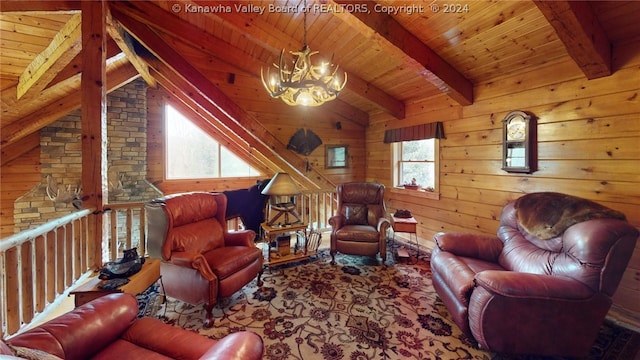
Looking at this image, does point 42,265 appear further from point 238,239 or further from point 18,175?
point 18,175

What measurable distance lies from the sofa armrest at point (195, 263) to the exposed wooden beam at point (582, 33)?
125 inches

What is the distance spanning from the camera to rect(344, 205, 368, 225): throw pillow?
3.79m

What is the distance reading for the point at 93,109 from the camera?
2621mm

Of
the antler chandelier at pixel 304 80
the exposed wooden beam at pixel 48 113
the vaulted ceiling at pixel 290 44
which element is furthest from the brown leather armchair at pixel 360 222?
the exposed wooden beam at pixel 48 113

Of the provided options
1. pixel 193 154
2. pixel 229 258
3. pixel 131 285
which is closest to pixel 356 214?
pixel 229 258

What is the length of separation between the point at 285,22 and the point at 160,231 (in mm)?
2712

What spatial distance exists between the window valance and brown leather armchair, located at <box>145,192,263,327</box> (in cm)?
305

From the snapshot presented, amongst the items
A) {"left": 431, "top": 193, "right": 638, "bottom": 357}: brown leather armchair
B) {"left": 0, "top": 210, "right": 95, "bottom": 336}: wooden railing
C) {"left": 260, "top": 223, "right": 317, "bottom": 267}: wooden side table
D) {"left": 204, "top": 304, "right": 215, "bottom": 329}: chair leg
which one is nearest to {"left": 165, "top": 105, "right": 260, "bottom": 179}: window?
{"left": 0, "top": 210, "right": 95, "bottom": 336}: wooden railing

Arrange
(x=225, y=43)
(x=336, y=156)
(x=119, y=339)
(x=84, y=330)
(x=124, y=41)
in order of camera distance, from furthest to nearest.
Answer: (x=336, y=156) < (x=225, y=43) < (x=124, y=41) < (x=119, y=339) < (x=84, y=330)

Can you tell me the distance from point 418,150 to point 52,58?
5085 mm

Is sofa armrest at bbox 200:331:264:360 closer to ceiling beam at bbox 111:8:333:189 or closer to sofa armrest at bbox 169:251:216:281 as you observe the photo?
sofa armrest at bbox 169:251:216:281

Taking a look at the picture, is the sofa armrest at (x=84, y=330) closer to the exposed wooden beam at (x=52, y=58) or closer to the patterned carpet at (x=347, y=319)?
the patterned carpet at (x=347, y=319)

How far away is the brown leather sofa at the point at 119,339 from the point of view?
102 centimetres

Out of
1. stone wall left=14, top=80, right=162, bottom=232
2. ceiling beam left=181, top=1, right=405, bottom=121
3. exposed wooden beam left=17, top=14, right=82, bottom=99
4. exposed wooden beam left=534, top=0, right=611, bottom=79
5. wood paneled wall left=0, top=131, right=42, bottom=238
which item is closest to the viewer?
exposed wooden beam left=534, top=0, right=611, bottom=79
